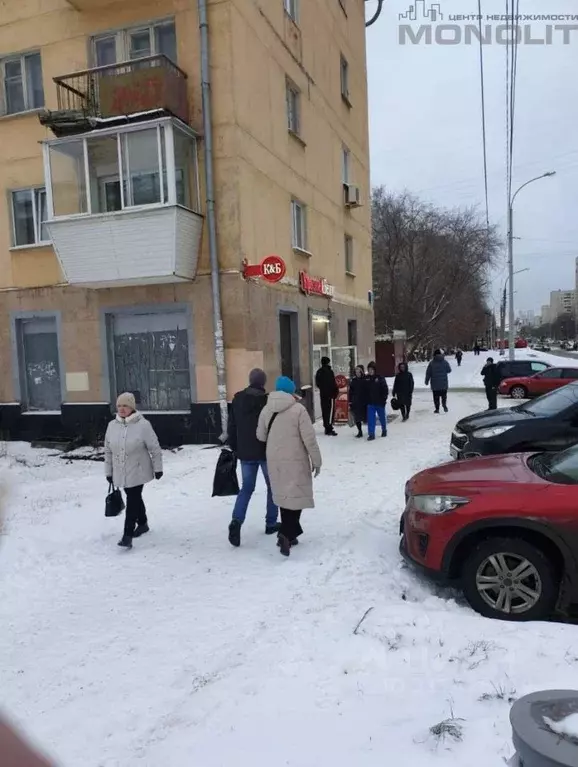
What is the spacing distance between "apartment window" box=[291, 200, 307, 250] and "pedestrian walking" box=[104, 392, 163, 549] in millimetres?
9912

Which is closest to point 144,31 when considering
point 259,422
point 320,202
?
point 320,202

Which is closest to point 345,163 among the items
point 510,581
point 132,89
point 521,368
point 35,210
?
point 132,89

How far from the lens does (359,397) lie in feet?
39.8

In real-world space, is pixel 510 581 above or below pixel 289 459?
below

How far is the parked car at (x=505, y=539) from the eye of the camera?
4.12 metres

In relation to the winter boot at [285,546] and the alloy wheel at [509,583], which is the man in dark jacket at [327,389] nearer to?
the winter boot at [285,546]

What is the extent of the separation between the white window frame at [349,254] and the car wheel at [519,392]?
24.0ft

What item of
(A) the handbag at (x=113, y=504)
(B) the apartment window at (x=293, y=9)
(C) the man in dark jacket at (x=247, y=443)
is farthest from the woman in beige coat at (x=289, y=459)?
(B) the apartment window at (x=293, y=9)

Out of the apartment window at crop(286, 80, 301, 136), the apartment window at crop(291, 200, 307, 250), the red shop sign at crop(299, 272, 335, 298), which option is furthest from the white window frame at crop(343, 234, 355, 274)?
the apartment window at crop(286, 80, 301, 136)

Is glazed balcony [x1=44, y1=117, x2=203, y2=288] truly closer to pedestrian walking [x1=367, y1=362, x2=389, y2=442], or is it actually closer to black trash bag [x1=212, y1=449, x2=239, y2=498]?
pedestrian walking [x1=367, y1=362, x2=389, y2=442]

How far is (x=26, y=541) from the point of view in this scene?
6160 mm

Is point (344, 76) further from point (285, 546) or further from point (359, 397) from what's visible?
point (285, 546)

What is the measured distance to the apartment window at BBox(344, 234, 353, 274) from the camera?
19.5 metres

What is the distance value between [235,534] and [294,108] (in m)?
12.8
